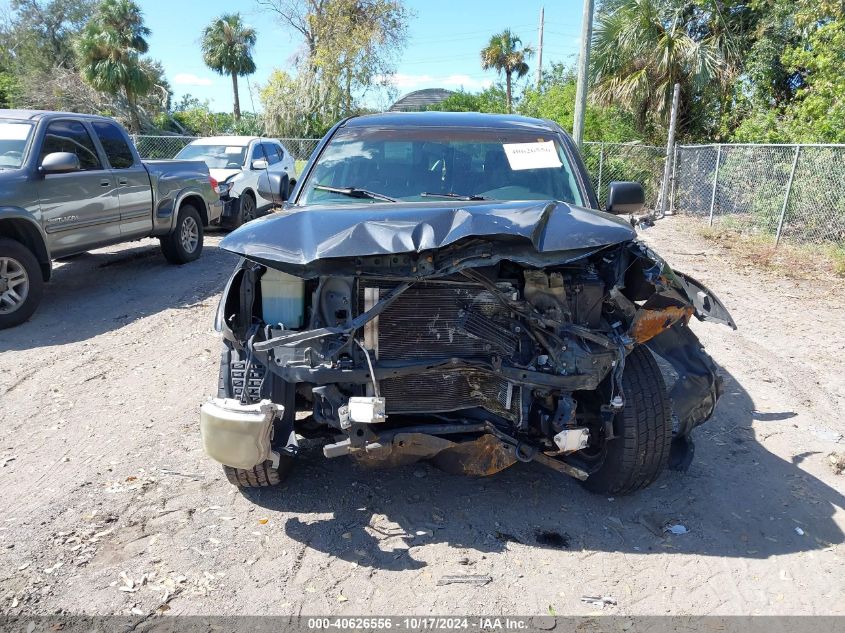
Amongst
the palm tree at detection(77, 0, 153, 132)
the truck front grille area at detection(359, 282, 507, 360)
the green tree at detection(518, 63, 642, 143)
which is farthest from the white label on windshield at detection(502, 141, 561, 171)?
the palm tree at detection(77, 0, 153, 132)

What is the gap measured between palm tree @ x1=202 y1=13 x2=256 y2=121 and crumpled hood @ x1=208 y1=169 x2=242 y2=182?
30.3 m

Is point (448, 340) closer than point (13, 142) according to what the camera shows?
Yes

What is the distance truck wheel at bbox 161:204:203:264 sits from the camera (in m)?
9.32

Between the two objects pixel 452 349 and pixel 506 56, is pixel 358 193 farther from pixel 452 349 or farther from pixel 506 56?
pixel 506 56

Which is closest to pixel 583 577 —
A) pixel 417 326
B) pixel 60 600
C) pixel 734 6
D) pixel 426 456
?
pixel 426 456

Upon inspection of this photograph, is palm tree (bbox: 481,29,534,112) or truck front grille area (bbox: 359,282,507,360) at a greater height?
palm tree (bbox: 481,29,534,112)

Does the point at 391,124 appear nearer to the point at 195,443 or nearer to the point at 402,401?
Answer: the point at 402,401

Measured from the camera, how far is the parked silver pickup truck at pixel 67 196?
6352mm

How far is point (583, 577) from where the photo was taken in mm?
2908

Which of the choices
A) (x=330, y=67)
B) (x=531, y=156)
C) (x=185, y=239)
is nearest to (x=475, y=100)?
(x=330, y=67)

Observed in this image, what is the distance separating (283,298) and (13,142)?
18.0 ft

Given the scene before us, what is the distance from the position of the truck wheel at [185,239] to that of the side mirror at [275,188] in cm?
541

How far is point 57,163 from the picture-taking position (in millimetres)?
6477

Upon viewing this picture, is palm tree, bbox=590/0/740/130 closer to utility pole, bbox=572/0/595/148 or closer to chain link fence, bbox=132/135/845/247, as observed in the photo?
chain link fence, bbox=132/135/845/247
